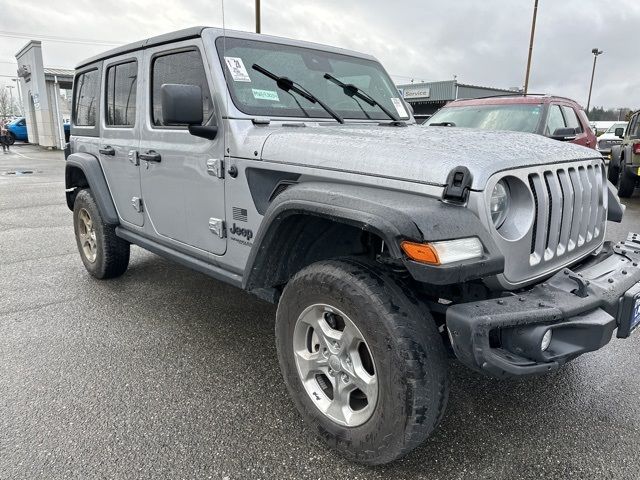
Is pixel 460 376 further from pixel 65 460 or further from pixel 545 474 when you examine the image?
pixel 65 460

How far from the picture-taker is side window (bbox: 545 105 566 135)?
7.04 meters

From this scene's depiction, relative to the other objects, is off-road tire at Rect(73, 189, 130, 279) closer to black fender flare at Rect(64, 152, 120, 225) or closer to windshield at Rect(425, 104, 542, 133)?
black fender flare at Rect(64, 152, 120, 225)

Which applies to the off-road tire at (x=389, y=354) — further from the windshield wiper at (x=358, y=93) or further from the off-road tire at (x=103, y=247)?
the off-road tire at (x=103, y=247)

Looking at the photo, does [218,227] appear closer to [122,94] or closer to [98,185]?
[122,94]

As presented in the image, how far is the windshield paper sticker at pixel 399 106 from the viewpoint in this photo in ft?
12.0

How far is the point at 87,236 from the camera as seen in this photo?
187 inches

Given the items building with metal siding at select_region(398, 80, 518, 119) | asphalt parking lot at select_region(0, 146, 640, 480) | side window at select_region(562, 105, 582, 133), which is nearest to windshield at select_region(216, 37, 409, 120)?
asphalt parking lot at select_region(0, 146, 640, 480)

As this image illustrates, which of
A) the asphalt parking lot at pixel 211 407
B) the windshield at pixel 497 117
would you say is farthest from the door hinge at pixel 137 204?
the windshield at pixel 497 117

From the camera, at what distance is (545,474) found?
2148 millimetres

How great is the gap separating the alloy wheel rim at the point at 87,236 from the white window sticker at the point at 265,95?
8.36 ft

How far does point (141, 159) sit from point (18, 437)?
1.98 meters

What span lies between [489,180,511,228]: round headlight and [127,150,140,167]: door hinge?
2.69 meters

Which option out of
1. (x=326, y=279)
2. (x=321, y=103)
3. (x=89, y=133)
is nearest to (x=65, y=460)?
(x=326, y=279)

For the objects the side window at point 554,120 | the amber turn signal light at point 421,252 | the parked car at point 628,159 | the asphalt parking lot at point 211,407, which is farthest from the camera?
the parked car at point 628,159
